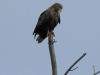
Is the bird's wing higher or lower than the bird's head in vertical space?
lower

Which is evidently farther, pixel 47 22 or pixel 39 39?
pixel 47 22

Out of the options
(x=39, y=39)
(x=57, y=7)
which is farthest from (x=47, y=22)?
(x=39, y=39)

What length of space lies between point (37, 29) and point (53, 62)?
19.1 ft

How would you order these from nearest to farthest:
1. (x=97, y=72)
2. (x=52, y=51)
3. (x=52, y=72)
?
(x=97, y=72), (x=52, y=72), (x=52, y=51)

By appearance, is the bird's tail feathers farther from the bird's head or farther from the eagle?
Result: the bird's head

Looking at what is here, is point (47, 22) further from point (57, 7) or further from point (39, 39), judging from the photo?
point (39, 39)

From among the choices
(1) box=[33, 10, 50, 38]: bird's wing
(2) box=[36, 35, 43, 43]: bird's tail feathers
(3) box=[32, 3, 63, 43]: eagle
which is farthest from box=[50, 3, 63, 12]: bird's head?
(2) box=[36, 35, 43, 43]: bird's tail feathers

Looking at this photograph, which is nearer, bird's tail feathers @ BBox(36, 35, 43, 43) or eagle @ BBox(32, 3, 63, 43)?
bird's tail feathers @ BBox(36, 35, 43, 43)

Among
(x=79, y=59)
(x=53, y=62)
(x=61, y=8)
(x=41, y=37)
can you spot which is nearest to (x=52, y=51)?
(x=53, y=62)

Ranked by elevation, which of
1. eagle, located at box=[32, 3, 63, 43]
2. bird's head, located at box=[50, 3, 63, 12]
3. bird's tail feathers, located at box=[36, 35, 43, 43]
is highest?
bird's head, located at box=[50, 3, 63, 12]

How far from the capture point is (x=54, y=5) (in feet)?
39.3

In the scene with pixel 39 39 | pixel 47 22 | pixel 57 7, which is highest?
pixel 57 7

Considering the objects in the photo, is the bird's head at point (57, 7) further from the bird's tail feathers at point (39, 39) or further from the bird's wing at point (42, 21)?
the bird's tail feathers at point (39, 39)

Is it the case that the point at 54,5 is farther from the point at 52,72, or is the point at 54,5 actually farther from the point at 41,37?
the point at 52,72
